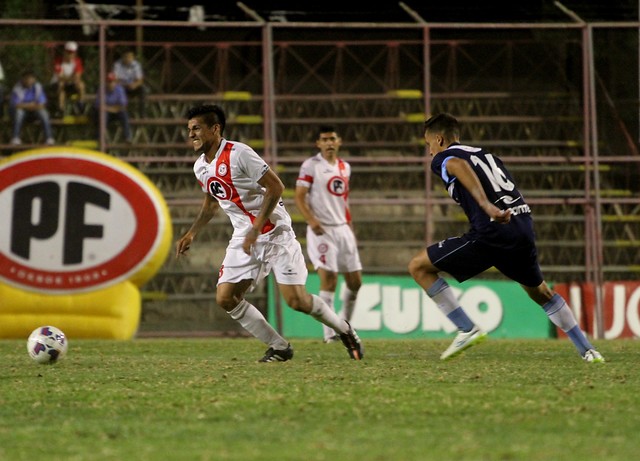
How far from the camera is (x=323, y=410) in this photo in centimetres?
691

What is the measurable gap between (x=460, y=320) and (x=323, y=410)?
3.85m

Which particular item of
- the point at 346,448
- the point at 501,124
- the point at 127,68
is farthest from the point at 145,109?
the point at 346,448

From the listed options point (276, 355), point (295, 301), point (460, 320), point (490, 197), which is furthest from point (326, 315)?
point (490, 197)

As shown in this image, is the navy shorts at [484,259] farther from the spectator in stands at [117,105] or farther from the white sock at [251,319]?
the spectator in stands at [117,105]

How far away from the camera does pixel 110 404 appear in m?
7.34

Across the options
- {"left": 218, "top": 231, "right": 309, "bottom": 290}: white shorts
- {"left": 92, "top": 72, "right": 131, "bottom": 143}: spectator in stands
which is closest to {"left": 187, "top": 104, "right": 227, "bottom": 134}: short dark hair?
{"left": 218, "top": 231, "right": 309, "bottom": 290}: white shorts

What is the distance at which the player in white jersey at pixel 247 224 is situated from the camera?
405 inches

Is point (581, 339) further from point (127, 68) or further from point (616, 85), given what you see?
point (127, 68)

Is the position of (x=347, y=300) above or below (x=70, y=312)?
above

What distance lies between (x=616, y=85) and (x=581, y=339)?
1112cm

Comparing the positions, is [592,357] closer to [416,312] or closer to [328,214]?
[328,214]

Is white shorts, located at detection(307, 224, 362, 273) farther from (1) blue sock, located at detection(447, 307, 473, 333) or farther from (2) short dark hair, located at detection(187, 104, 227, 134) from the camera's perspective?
(2) short dark hair, located at detection(187, 104, 227, 134)

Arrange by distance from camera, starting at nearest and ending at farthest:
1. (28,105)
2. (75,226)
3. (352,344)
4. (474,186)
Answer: (474,186)
(352,344)
(75,226)
(28,105)

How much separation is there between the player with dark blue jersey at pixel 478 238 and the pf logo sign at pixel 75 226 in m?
6.56
